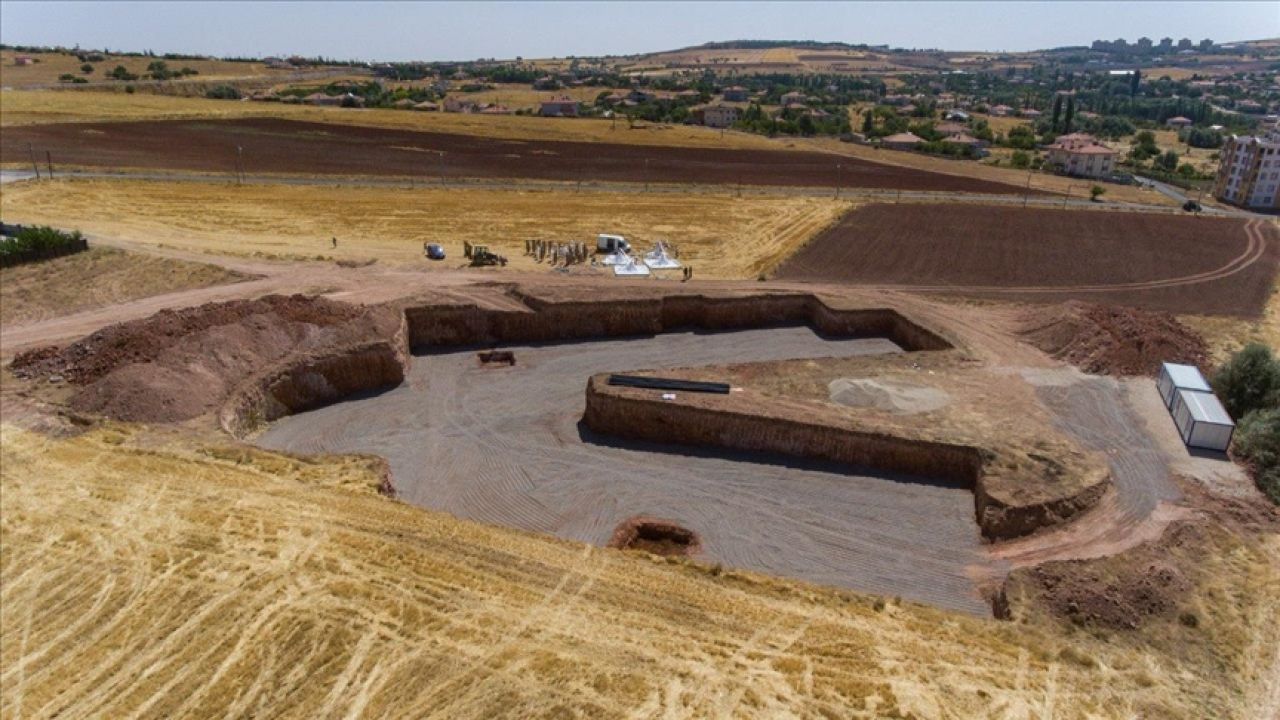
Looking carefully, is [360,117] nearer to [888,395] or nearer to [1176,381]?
[888,395]

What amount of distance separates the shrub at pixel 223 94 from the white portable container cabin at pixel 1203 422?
15837cm

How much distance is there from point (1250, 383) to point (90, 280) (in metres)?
51.6

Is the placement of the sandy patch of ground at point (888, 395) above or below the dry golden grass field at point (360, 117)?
below

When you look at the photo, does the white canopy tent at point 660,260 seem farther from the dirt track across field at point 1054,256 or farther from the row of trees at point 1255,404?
the row of trees at point 1255,404

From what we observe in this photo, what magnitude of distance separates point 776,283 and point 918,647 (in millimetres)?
27576

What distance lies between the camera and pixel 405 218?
175ft

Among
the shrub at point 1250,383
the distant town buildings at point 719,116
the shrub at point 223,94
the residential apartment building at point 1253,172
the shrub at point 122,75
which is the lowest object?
the shrub at point 1250,383

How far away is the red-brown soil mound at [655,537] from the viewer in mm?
20969

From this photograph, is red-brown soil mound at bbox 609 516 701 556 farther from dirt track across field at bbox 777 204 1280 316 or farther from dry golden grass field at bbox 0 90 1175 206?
dry golden grass field at bbox 0 90 1175 206

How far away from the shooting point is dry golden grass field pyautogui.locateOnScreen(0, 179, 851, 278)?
151 feet

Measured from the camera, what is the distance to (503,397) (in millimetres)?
29047

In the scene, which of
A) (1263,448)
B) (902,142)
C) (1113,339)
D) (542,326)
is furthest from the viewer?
(902,142)

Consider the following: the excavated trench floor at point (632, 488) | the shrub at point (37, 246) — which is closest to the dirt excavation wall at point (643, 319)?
the excavated trench floor at point (632, 488)

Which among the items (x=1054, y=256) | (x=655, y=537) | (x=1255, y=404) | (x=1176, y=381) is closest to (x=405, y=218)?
(x=655, y=537)
